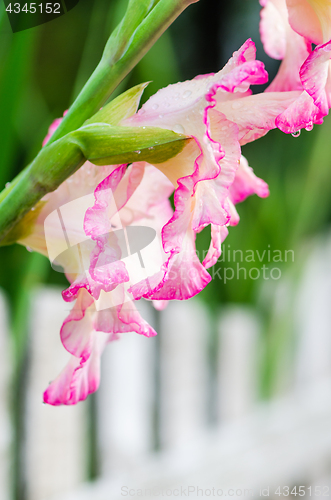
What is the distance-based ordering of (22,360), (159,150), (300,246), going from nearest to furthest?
(159,150)
(22,360)
(300,246)

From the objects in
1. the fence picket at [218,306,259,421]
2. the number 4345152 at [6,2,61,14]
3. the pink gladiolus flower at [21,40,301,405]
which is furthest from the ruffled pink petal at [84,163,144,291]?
the fence picket at [218,306,259,421]

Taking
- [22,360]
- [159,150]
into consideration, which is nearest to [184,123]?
[159,150]

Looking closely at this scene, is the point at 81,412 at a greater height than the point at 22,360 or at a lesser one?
lesser

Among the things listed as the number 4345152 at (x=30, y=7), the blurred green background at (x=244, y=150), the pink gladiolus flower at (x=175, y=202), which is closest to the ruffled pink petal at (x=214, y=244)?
the pink gladiolus flower at (x=175, y=202)

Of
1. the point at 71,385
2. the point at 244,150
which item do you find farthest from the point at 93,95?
the point at 244,150

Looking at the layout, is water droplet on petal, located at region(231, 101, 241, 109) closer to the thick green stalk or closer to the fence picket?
the thick green stalk

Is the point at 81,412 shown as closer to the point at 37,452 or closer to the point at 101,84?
the point at 37,452

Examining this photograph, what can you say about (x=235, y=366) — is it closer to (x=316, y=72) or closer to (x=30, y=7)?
(x=30, y=7)
